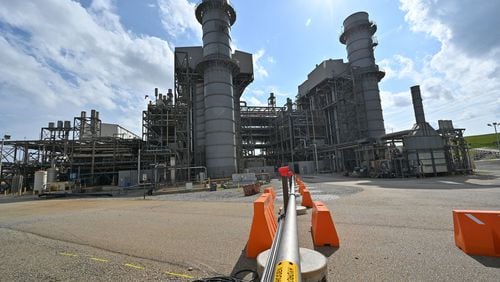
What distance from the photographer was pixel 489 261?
403 cm

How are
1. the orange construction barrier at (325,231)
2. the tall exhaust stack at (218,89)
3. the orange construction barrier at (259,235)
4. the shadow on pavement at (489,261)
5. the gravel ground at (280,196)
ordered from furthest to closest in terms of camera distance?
the tall exhaust stack at (218,89) → the gravel ground at (280,196) → the orange construction barrier at (325,231) → the orange construction barrier at (259,235) → the shadow on pavement at (489,261)

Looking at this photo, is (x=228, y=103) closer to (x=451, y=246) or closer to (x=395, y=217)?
(x=395, y=217)

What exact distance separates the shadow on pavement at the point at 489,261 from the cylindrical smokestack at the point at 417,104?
28.9m

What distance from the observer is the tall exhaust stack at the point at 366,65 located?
40.8m

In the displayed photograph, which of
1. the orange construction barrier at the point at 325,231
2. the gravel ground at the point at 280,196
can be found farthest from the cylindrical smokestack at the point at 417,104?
the orange construction barrier at the point at 325,231

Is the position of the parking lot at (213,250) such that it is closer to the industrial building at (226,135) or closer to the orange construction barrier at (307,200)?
the orange construction barrier at (307,200)

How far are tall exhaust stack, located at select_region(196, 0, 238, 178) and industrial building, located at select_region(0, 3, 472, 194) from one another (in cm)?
14

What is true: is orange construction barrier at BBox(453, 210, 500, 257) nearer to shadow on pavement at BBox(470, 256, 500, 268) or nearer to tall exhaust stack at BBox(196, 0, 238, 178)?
shadow on pavement at BBox(470, 256, 500, 268)

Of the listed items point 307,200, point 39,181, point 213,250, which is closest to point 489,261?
point 213,250

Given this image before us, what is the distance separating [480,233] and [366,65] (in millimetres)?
44053

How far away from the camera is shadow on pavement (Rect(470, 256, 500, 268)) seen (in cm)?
387

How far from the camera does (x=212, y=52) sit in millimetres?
34562

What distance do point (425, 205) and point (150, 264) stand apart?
33.4 feet

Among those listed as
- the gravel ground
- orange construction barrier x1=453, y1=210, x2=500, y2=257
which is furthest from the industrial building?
orange construction barrier x1=453, y1=210, x2=500, y2=257
